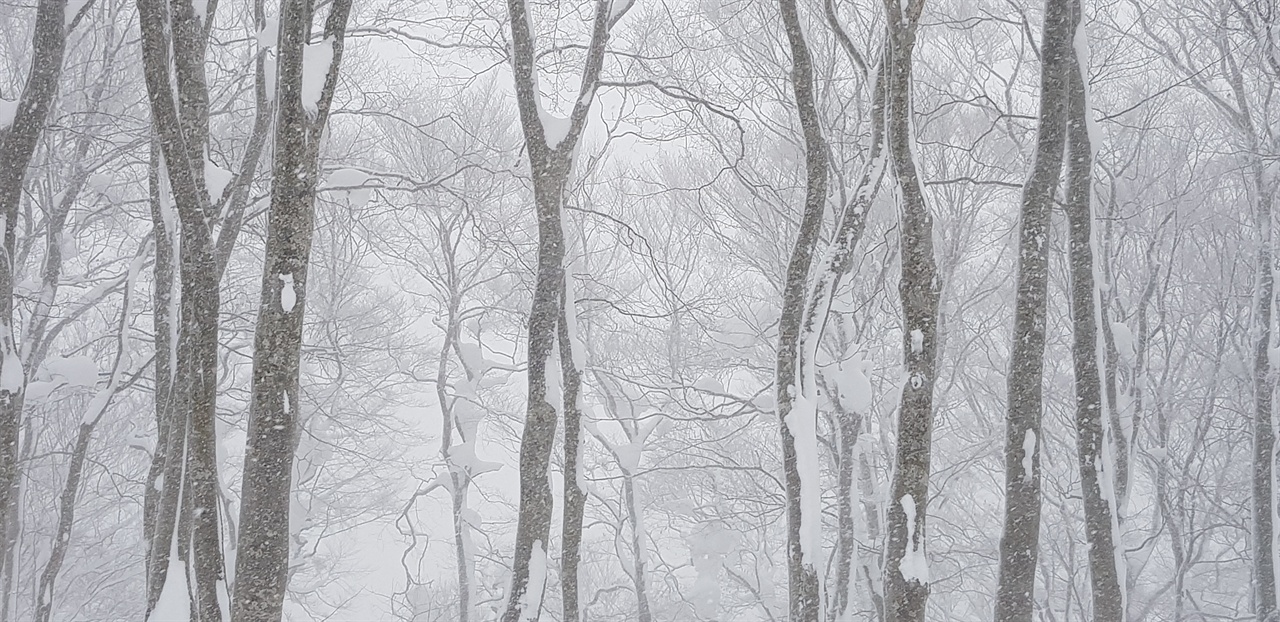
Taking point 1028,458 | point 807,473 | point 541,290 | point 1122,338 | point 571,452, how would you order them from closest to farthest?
point 1028,458
point 807,473
point 541,290
point 571,452
point 1122,338

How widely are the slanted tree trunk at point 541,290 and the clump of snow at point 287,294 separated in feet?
8.52

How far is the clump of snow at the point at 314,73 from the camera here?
13.7 feet

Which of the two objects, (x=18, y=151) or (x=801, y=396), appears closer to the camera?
(x=801, y=396)

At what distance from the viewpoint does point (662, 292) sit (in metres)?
12.9

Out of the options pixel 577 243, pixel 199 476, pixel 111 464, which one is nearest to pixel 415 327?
pixel 577 243

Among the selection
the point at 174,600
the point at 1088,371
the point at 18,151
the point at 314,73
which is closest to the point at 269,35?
the point at 314,73

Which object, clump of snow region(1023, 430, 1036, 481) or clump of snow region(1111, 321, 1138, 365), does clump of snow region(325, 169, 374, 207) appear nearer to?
clump of snow region(1023, 430, 1036, 481)

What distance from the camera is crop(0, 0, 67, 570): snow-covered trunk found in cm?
566

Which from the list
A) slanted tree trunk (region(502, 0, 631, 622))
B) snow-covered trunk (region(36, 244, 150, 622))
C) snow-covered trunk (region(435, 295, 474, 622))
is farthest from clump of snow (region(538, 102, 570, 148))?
snow-covered trunk (region(435, 295, 474, 622))

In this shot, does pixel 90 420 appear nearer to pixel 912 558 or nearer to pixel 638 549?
pixel 912 558

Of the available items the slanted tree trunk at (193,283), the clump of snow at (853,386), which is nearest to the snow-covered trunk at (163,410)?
the slanted tree trunk at (193,283)

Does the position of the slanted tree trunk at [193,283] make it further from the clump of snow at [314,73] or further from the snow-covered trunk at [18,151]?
the snow-covered trunk at [18,151]

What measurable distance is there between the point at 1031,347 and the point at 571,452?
3500 millimetres

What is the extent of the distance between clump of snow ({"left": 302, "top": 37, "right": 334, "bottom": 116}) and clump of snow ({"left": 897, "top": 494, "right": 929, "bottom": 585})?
3823mm
